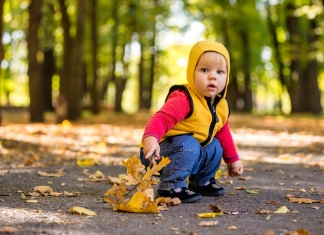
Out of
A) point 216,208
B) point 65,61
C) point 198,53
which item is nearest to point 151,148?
point 216,208

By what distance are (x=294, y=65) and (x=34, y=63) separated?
15.5 metres

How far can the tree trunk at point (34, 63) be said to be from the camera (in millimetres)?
16219

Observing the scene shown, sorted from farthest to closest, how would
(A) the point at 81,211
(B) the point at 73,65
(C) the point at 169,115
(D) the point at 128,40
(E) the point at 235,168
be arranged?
(D) the point at 128,40 < (B) the point at 73,65 < (E) the point at 235,168 < (C) the point at 169,115 < (A) the point at 81,211

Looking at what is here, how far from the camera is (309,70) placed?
2700 cm

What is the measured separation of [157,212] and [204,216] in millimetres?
381

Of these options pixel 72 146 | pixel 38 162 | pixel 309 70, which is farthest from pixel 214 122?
pixel 309 70

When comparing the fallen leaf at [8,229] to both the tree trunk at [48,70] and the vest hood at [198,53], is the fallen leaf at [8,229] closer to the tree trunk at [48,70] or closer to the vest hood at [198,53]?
the vest hood at [198,53]

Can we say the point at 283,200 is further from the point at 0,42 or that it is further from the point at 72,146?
the point at 0,42

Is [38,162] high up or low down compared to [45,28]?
down

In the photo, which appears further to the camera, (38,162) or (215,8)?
(215,8)

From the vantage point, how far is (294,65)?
2870 cm

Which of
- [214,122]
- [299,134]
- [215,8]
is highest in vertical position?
[215,8]

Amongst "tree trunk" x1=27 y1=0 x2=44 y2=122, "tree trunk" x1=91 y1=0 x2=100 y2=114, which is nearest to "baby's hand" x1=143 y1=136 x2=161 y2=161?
"tree trunk" x1=27 y1=0 x2=44 y2=122

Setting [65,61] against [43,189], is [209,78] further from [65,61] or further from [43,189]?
[65,61]
